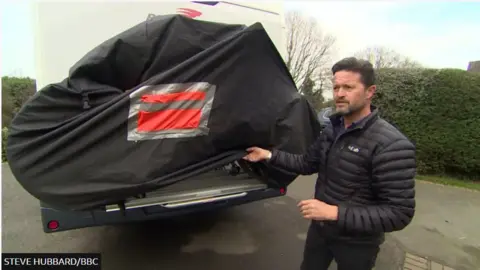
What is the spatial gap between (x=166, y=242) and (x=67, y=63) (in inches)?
88.1

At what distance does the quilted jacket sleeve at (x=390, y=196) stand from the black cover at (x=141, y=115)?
945mm

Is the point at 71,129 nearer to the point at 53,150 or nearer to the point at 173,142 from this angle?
the point at 53,150

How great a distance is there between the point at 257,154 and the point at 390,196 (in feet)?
3.34

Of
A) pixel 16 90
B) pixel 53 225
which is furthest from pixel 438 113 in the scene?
pixel 16 90

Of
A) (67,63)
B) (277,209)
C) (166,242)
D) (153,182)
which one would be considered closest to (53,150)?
(153,182)

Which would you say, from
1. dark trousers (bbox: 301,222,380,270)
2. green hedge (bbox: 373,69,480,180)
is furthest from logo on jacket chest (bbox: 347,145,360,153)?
green hedge (bbox: 373,69,480,180)

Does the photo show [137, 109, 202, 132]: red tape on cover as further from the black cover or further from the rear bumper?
the rear bumper

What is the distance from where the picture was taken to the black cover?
1.96 metres

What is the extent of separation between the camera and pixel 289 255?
11.3 ft

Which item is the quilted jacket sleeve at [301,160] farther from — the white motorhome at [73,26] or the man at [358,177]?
the white motorhome at [73,26]

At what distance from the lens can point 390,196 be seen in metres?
1.70

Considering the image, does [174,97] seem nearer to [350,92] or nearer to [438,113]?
[350,92]

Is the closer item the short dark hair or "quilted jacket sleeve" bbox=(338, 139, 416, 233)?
"quilted jacket sleeve" bbox=(338, 139, 416, 233)
